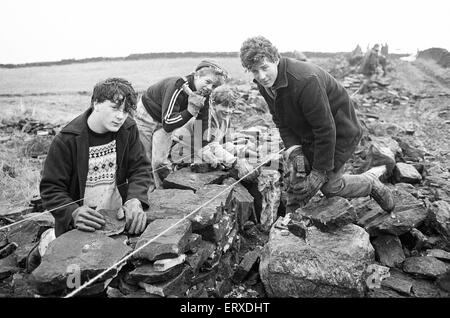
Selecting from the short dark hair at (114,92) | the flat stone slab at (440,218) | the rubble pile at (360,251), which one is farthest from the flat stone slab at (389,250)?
the short dark hair at (114,92)

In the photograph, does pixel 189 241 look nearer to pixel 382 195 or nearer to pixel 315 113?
pixel 315 113

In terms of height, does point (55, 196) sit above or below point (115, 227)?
above

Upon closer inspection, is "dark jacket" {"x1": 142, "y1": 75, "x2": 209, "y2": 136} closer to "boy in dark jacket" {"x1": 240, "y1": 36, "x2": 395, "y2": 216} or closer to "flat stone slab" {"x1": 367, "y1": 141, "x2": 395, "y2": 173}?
"boy in dark jacket" {"x1": 240, "y1": 36, "x2": 395, "y2": 216}

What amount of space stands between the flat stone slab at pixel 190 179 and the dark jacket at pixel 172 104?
0.69 meters

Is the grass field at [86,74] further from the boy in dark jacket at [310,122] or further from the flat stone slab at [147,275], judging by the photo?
the flat stone slab at [147,275]

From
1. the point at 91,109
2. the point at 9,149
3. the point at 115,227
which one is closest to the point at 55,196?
the point at 115,227

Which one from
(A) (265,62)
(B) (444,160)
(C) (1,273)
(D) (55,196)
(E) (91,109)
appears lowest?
(B) (444,160)

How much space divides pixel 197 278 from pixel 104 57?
29.1 meters

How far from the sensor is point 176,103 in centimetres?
532

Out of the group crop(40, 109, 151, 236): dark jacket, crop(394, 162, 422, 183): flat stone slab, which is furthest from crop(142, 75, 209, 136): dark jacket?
crop(394, 162, 422, 183): flat stone slab

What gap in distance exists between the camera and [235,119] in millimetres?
11383

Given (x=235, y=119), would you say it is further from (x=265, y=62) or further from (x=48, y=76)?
(x=48, y=76)

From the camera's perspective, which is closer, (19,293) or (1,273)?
(19,293)
